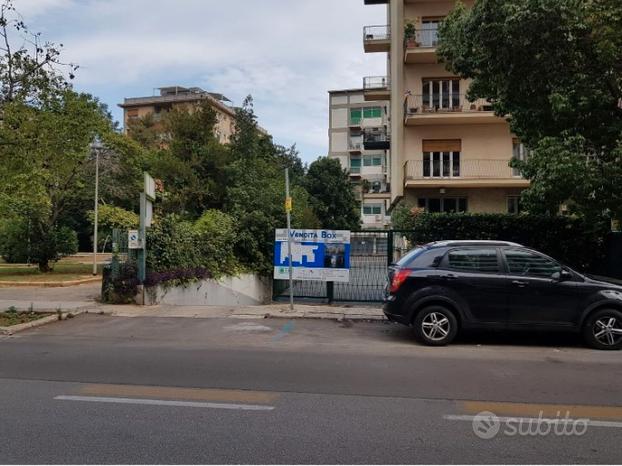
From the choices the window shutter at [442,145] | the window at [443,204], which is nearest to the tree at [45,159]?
the window shutter at [442,145]

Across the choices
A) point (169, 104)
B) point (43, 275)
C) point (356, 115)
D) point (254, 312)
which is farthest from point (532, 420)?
point (169, 104)

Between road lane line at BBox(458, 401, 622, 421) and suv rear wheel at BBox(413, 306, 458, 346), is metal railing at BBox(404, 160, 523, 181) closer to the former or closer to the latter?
suv rear wheel at BBox(413, 306, 458, 346)

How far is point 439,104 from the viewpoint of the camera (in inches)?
1139

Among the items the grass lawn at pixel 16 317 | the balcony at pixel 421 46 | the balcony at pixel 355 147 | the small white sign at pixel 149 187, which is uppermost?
the balcony at pixel 355 147

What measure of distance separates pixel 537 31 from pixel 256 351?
8536 mm

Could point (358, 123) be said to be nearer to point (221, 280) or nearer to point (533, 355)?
point (221, 280)

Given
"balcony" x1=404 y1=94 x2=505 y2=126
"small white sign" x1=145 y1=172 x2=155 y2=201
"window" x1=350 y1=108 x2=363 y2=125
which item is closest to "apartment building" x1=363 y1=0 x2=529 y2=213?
"balcony" x1=404 y1=94 x2=505 y2=126

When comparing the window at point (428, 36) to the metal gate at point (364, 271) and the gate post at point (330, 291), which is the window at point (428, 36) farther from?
the gate post at point (330, 291)

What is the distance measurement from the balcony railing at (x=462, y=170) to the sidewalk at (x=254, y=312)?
1632 centimetres

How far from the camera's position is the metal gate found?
13.6 m

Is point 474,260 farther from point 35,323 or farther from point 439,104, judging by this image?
point 439,104

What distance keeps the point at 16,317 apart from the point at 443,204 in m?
22.7

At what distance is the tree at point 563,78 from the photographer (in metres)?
10.7

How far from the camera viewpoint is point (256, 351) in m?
8.36
